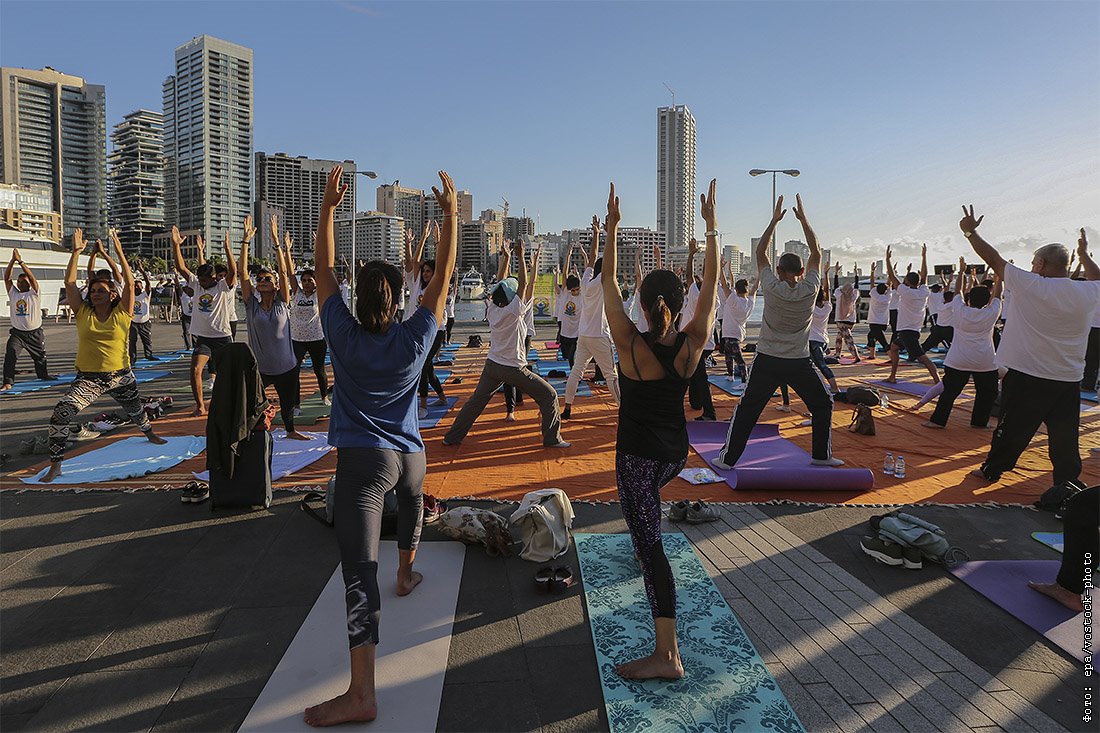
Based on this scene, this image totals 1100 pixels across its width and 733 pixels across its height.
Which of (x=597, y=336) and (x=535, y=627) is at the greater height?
(x=597, y=336)

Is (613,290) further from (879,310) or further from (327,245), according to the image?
(879,310)

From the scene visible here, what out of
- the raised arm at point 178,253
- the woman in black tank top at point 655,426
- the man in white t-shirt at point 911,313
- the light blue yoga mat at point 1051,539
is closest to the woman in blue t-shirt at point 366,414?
the woman in black tank top at point 655,426

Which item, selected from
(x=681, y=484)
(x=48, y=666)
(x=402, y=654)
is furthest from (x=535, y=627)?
(x=681, y=484)

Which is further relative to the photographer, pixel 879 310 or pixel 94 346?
pixel 879 310

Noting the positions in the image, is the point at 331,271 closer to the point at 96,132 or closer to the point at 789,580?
the point at 789,580

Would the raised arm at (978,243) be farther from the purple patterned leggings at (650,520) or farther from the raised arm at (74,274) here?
the raised arm at (74,274)

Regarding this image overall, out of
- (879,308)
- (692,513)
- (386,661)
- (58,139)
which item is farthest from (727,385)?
(58,139)

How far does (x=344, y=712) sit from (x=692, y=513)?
314 centimetres

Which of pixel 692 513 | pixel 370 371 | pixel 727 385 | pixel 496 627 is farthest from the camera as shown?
pixel 727 385

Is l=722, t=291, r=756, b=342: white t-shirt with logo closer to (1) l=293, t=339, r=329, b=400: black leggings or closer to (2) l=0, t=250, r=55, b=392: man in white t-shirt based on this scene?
(1) l=293, t=339, r=329, b=400: black leggings

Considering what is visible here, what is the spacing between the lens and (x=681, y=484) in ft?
19.5

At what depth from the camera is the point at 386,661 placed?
308 centimetres

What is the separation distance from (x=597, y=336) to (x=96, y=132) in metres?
157

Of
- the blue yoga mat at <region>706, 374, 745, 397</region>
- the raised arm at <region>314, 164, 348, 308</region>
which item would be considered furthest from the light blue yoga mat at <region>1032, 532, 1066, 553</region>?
the blue yoga mat at <region>706, 374, 745, 397</region>
